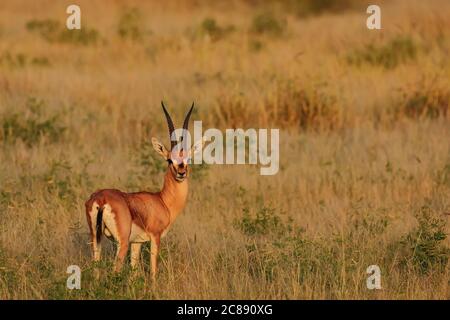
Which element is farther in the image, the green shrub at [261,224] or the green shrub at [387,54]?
the green shrub at [387,54]

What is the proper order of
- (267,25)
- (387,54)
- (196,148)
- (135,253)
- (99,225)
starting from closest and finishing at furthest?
(99,225) < (196,148) < (135,253) < (387,54) < (267,25)

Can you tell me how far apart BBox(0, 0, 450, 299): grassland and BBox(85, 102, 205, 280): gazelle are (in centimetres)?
21

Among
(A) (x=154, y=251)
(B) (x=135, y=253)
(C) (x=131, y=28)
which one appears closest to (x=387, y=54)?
(C) (x=131, y=28)

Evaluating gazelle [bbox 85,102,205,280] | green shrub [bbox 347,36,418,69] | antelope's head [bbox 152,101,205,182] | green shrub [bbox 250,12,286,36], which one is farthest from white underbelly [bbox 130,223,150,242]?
green shrub [bbox 250,12,286,36]

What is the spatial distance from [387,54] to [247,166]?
210 inches

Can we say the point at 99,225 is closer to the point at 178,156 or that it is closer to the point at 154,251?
the point at 154,251

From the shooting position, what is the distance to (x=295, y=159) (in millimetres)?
9227

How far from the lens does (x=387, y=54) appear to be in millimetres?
13586

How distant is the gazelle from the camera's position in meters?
5.20

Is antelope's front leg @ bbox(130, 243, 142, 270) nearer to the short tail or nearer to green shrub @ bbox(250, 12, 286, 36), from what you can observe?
the short tail

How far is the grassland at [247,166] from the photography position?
5.90 metres

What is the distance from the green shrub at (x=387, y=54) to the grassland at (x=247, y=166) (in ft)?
0.09

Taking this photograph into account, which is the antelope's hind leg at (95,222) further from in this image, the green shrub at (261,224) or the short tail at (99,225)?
the green shrub at (261,224)

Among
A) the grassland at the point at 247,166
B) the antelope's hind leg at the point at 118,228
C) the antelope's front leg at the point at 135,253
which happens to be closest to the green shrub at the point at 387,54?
the grassland at the point at 247,166
